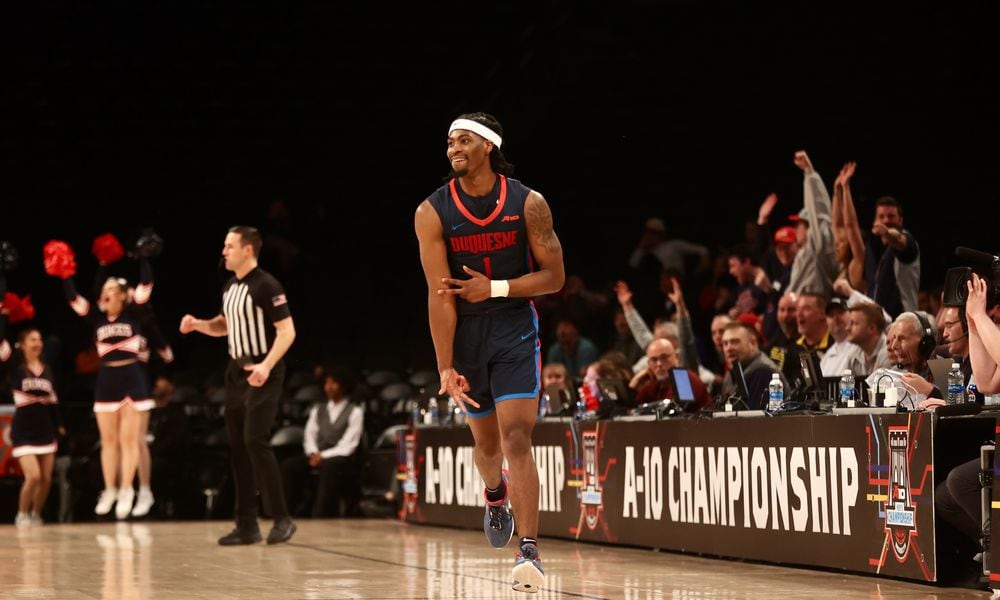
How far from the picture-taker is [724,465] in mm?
7305

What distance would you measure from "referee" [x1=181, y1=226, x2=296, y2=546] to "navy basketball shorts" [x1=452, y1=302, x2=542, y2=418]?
3.23 m

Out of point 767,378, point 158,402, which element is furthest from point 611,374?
point 158,402

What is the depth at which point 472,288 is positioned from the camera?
534 centimetres

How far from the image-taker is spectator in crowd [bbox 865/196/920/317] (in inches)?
362

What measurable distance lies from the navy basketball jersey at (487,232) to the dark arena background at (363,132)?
9156 mm

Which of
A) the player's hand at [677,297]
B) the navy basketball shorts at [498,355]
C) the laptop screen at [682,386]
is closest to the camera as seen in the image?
the navy basketball shorts at [498,355]

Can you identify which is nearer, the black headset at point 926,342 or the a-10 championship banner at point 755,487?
the a-10 championship banner at point 755,487

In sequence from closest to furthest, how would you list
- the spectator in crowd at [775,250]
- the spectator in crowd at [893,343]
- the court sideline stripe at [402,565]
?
the court sideline stripe at [402,565] < the spectator in crowd at [893,343] < the spectator in crowd at [775,250]

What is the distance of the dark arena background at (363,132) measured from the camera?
50.7 ft

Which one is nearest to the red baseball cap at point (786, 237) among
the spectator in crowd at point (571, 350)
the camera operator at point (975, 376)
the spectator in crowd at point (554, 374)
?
the spectator in crowd at point (554, 374)

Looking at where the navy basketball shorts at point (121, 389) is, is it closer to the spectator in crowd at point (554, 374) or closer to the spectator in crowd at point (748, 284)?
the spectator in crowd at point (554, 374)

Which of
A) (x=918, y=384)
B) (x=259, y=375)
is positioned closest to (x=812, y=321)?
(x=918, y=384)

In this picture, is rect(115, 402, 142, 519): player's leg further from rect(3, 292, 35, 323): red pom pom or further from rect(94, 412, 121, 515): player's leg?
rect(3, 292, 35, 323): red pom pom

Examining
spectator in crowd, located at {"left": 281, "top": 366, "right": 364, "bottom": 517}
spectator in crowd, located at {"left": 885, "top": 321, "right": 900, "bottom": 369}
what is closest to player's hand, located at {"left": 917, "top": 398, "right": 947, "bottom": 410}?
spectator in crowd, located at {"left": 885, "top": 321, "right": 900, "bottom": 369}
